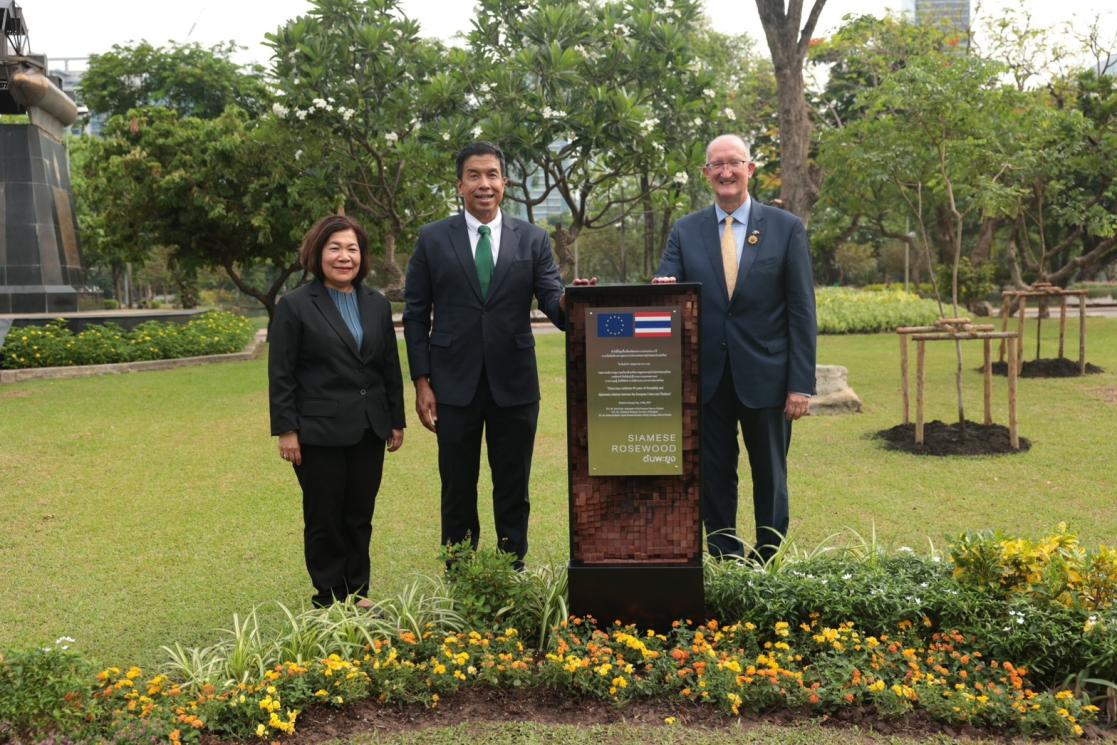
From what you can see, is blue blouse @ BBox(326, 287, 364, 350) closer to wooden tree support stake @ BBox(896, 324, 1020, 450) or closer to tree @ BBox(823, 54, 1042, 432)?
wooden tree support stake @ BBox(896, 324, 1020, 450)

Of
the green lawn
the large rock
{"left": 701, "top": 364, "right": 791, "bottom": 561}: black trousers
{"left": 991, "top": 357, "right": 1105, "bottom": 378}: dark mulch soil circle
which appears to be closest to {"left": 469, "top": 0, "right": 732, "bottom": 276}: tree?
the green lawn

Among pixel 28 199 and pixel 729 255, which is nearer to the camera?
pixel 729 255

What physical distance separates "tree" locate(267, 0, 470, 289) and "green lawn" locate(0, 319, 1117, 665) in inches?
166

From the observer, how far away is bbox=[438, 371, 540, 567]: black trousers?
15.1ft

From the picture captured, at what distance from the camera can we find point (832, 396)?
34.8 feet

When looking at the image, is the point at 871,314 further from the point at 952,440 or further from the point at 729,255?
the point at 729,255

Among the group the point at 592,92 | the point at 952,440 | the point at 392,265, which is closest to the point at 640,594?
the point at 952,440

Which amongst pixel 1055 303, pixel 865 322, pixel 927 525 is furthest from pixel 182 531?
pixel 1055 303

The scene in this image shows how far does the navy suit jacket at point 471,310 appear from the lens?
4.52 metres

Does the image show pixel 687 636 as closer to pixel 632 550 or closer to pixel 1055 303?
pixel 632 550

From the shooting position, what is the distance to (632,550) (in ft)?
13.6

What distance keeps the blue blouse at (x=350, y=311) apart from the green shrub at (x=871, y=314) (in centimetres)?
2012

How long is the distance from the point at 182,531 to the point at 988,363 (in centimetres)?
659

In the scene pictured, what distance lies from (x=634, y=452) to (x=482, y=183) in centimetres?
138
